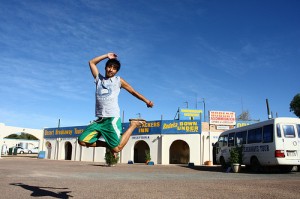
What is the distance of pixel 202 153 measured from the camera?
28938 millimetres

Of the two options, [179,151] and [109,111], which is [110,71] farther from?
[179,151]

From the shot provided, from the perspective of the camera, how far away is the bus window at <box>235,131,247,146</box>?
1774 centimetres

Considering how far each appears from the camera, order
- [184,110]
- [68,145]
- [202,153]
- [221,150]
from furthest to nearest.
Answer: [68,145] → [184,110] → [202,153] → [221,150]

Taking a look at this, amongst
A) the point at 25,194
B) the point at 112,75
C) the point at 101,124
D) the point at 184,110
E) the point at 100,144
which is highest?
the point at 184,110

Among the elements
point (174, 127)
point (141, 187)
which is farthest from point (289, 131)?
point (174, 127)

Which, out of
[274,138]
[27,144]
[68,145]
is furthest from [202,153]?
[27,144]

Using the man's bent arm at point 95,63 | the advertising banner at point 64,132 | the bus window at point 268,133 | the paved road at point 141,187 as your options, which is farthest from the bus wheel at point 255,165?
the advertising banner at point 64,132

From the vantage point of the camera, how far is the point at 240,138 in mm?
18219

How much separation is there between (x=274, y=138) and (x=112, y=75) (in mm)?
11978

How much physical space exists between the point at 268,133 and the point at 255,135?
1.32 metres

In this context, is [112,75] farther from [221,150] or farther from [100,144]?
[221,150]

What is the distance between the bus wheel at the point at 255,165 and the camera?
16.2 m

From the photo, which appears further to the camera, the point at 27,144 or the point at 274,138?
the point at 27,144

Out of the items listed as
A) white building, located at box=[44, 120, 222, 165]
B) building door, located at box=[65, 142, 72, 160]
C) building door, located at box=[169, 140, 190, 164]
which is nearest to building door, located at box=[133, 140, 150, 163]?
white building, located at box=[44, 120, 222, 165]
